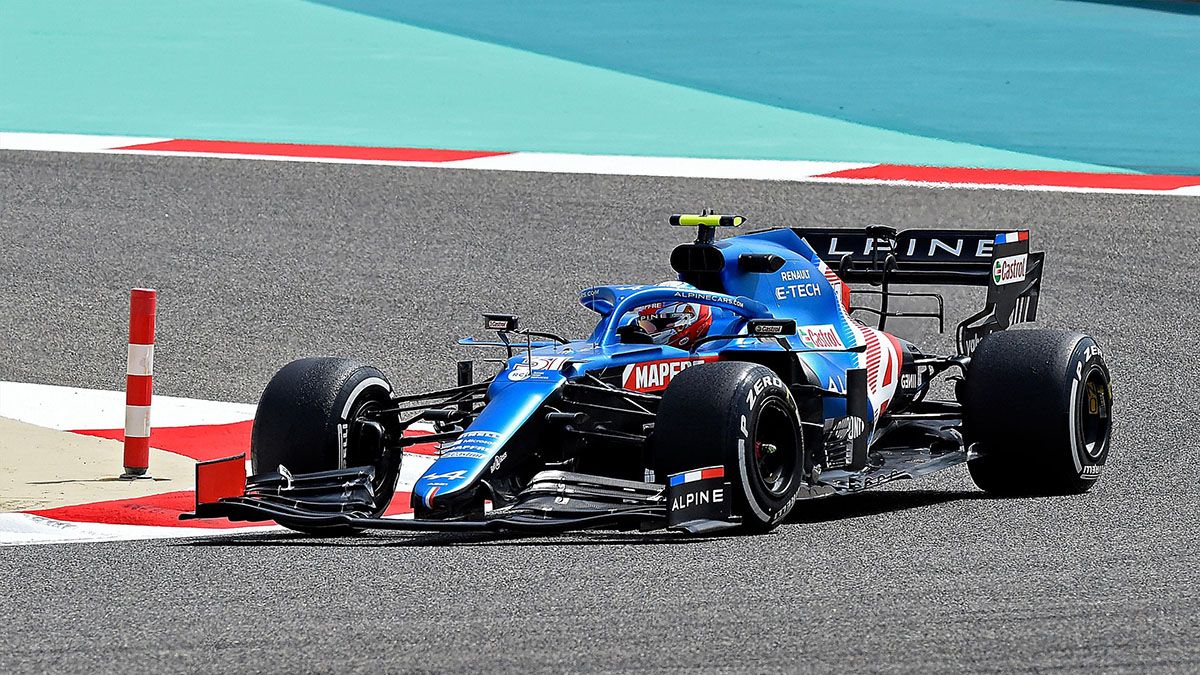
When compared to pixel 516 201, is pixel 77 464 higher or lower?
lower

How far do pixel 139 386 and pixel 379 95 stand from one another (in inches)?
478

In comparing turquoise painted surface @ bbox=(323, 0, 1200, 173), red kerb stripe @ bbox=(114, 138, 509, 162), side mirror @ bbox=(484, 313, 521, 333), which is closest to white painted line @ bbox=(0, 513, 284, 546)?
side mirror @ bbox=(484, 313, 521, 333)

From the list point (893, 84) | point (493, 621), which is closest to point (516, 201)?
point (893, 84)

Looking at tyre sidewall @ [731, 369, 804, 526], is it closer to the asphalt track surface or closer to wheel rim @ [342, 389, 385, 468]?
the asphalt track surface

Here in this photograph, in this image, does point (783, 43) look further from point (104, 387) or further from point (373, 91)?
point (104, 387)

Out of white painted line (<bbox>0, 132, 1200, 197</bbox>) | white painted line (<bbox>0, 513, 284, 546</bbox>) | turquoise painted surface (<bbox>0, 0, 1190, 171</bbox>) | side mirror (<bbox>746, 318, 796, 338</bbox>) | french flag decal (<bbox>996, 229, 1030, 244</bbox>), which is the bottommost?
white painted line (<bbox>0, 513, 284, 546</bbox>)

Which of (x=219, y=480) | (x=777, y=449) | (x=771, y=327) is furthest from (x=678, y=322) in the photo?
(x=219, y=480)

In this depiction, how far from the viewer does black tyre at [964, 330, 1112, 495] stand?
8.47 meters

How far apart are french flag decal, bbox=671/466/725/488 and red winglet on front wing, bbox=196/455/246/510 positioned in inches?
63.6

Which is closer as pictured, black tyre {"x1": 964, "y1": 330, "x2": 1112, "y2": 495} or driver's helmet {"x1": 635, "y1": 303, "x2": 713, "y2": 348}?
driver's helmet {"x1": 635, "y1": 303, "x2": 713, "y2": 348}

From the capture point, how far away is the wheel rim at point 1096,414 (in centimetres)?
877

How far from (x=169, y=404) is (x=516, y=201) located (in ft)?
19.0

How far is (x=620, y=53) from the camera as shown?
23.2 m

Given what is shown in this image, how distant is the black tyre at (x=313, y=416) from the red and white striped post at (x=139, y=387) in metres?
1.08
